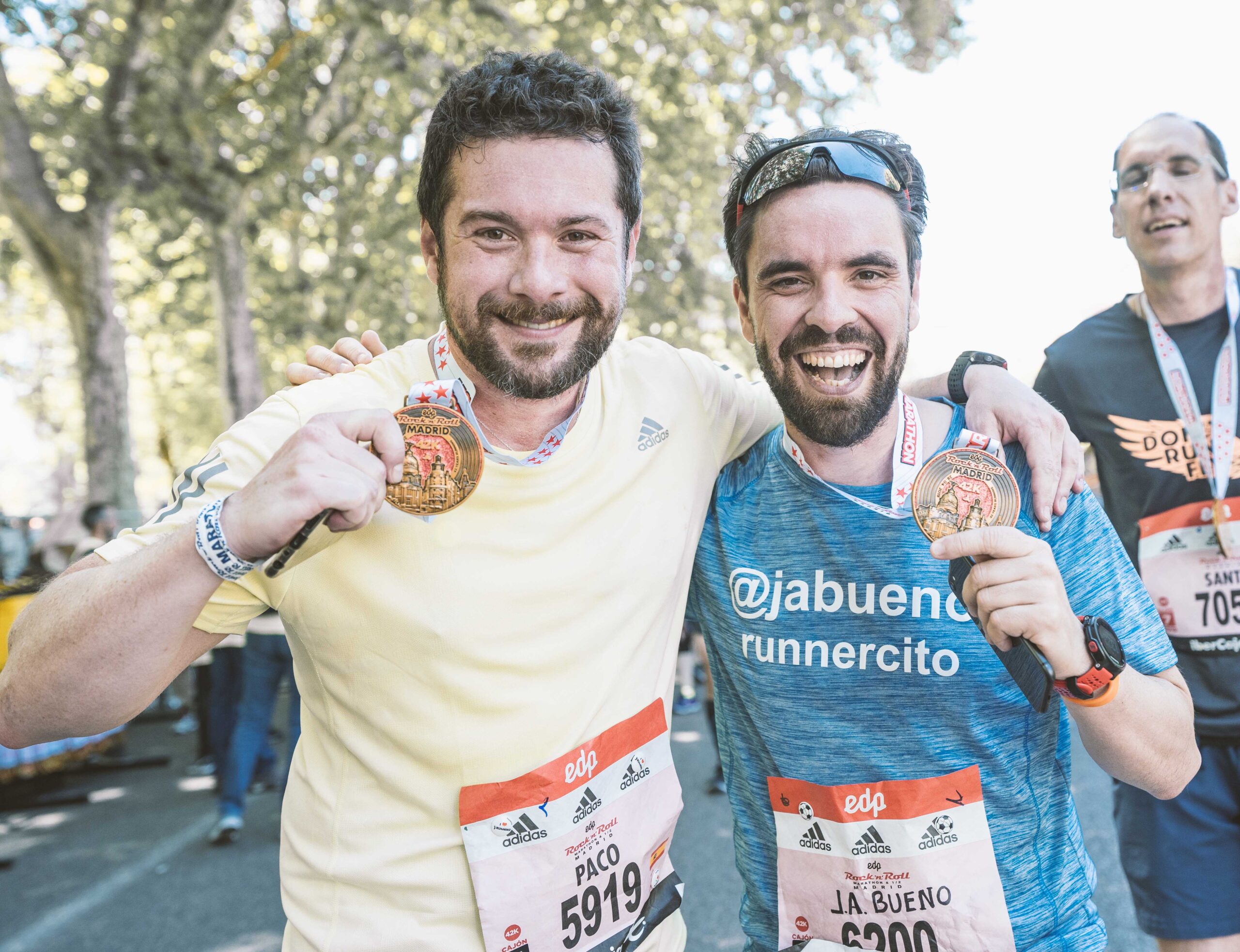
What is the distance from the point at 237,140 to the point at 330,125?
2.05 metres

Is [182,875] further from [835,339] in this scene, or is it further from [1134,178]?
[1134,178]

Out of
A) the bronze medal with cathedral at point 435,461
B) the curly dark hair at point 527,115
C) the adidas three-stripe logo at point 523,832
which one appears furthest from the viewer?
the curly dark hair at point 527,115

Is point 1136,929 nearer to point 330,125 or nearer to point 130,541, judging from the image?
point 130,541

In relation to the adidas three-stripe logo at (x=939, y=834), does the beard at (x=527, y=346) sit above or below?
above

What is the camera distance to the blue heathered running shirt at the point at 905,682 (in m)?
1.71

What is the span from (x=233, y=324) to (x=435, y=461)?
10.1 m

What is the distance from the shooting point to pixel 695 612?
7.30 feet

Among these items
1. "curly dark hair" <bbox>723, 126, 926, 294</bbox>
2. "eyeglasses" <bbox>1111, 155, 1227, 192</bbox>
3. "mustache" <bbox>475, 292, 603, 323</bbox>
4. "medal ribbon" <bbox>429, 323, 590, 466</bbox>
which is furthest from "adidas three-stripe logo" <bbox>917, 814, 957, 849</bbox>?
"eyeglasses" <bbox>1111, 155, 1227, 192</bbox>

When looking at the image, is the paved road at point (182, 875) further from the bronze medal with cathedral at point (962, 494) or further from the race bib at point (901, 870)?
the bronze medal with cathedral at point (962, 494)

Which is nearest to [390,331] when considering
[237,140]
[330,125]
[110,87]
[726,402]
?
[330,125]

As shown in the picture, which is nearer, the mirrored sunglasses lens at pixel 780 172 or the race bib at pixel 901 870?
the race bib at pixel 901 870

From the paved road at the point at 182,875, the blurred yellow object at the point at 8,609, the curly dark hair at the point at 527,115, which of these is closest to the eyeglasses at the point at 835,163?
the curly dark hair at the point at 527,115

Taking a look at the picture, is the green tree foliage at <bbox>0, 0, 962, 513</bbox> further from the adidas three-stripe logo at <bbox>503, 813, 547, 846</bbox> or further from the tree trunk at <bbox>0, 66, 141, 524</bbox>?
the adidas three-stripe logo at <bbox>503, 813, 547, 846</bbox>

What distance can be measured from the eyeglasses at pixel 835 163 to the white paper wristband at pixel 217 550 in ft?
4.61
